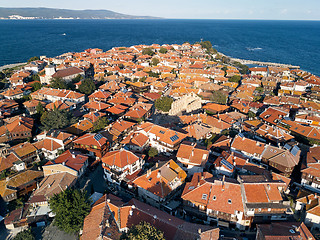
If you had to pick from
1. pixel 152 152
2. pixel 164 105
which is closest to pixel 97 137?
pixel 152 152

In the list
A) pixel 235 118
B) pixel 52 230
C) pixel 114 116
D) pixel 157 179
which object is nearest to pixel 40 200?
pixel 52 230

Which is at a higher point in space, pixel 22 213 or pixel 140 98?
pixel 140 98

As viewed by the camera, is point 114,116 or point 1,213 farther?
point 114,116

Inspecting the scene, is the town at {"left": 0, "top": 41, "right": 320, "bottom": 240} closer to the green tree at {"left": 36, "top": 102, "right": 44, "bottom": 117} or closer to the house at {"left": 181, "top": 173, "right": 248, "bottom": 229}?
the house at {"left": 181, "top": 173, "right": 248, "bottom": 229}

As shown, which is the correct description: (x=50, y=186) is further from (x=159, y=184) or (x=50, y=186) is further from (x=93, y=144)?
(x=159, y=184)

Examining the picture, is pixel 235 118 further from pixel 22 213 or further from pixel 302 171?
pixel 22 213

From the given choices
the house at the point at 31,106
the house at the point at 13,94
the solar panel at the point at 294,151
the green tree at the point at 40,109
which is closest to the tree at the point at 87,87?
the house at the point at 31,106
